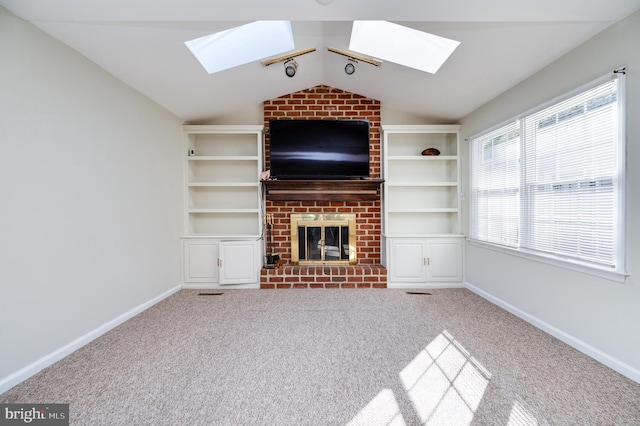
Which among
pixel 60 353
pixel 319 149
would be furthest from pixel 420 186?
pixel 60 353

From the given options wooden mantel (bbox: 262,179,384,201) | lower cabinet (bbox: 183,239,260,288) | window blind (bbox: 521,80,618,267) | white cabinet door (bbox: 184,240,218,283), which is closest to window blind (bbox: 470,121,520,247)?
A: window blind (bbox: 521,80,618,267)

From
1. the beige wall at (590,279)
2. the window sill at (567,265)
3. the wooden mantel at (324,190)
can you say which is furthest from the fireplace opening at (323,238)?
the beige wall at (590,279)

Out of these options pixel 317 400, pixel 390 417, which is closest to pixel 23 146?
pixel 317 400

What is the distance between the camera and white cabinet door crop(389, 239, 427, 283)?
3.53 meters

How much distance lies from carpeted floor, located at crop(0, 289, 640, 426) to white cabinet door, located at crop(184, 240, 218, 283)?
0.95 metres

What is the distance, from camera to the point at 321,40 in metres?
2.71

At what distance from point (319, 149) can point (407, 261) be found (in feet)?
6.48

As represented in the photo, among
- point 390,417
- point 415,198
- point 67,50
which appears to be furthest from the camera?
point 415,198

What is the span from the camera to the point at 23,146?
1676mm

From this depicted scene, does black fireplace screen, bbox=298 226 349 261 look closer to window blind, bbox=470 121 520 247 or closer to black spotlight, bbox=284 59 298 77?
window blind, bbox=470 121 520 247

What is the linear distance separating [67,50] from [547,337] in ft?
14.7

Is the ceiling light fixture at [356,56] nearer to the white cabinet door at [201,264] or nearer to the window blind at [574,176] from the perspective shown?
the window blind at [574,176]

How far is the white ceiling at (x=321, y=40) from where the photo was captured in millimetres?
1618

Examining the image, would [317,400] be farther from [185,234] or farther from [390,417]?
[185,234]
